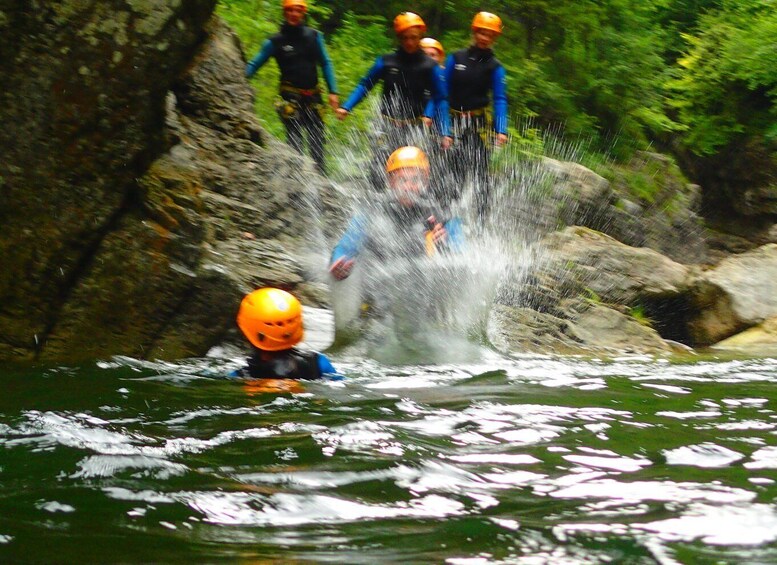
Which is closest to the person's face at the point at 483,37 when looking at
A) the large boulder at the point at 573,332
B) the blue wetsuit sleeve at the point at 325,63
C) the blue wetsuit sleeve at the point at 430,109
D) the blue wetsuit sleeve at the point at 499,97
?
the blue wetsuit sleeve at the point at 499,97

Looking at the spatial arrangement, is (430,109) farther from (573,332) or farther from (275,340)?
(275,340)

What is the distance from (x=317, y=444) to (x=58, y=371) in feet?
8.38

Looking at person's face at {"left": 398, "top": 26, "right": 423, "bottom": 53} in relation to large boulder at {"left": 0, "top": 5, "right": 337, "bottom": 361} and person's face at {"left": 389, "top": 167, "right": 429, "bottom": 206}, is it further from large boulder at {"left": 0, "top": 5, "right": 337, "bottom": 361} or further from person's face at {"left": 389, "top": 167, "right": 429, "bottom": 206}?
large boulder at {"left": 0, "top": 5, "right": 337, "bottom": 361}

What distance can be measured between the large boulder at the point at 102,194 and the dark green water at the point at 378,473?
25.3 inches

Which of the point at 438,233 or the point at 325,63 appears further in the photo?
the point at 325,63

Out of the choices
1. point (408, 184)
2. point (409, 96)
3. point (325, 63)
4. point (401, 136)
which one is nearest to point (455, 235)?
point (408, 184)

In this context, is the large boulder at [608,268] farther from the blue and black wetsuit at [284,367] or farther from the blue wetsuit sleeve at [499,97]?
the blue and black wetsuit at [284,367]

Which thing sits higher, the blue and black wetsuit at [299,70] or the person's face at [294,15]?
the person's face at [294,15]

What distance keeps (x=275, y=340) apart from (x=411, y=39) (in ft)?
13.0

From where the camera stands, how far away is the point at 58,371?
580 centimetres

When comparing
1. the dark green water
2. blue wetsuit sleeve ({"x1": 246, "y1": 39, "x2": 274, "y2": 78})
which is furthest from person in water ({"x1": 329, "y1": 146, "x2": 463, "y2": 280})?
blue wetsuit sleeve ({"x1": 246, "y1": 39, "x2": 274, "y2": 78})

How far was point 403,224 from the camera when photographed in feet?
26.1

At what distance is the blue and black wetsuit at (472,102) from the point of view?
904 centimetres

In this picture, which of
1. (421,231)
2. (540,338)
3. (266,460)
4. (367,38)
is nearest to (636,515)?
(266,460)
